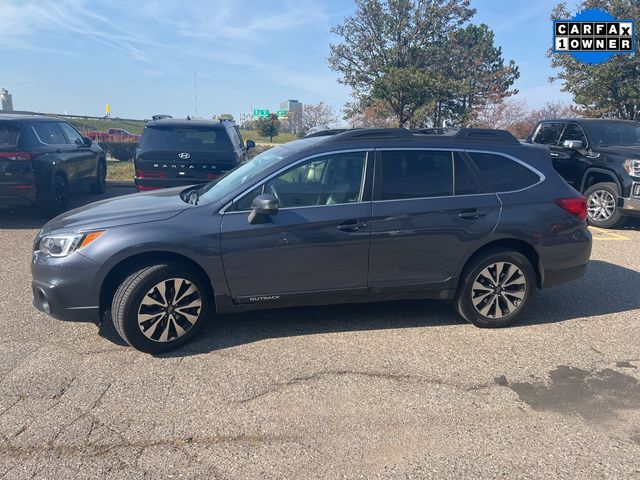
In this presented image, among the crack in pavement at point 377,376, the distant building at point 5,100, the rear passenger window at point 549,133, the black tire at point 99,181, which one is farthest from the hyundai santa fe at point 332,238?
the distant building at point 5,100

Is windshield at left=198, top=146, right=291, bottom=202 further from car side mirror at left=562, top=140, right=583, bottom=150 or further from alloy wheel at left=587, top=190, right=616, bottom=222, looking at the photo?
alloy wheel at left=587, top=190, right=616, bottom=222

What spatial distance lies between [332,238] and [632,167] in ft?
22.2

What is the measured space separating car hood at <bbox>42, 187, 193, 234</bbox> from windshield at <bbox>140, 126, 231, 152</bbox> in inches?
159

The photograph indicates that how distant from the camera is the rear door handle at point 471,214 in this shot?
14.0 feet

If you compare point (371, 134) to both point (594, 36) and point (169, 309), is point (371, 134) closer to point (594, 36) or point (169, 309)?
point (169, 309)

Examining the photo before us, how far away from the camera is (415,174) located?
4301 millimetres

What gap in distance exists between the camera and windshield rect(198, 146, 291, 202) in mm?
4160

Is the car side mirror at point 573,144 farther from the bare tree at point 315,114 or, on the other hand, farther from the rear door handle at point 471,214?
the bare tree at point 315,114

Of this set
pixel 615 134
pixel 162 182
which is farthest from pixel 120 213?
pixel 615 134

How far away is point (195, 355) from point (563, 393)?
8.85 feet

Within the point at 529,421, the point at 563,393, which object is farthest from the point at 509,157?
the point at 529,421

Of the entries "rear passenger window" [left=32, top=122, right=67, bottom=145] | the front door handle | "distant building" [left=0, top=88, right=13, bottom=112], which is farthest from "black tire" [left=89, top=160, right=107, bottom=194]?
"distant building" [left=0, top=88, right=13, bottom=112]

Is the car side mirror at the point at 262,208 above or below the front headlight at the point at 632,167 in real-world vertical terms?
below

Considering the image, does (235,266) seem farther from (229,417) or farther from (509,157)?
(509,157)
